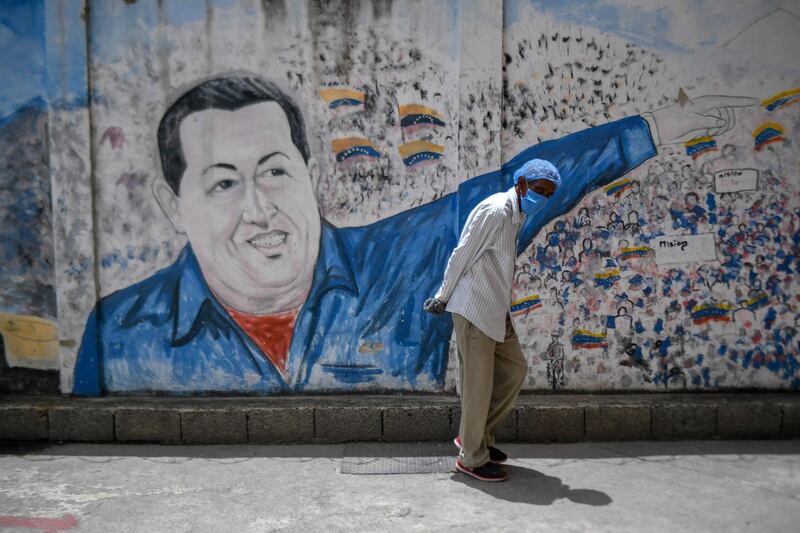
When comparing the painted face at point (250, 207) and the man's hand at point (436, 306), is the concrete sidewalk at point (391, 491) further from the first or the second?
the painted face at point (250, 207)

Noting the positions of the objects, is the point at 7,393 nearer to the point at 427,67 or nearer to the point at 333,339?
the point at 333,339

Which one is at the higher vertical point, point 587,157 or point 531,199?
point 587,157

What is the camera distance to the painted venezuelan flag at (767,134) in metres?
4.77

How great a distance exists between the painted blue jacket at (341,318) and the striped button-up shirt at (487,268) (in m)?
0.93

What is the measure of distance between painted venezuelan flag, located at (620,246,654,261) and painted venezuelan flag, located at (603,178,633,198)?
384mm

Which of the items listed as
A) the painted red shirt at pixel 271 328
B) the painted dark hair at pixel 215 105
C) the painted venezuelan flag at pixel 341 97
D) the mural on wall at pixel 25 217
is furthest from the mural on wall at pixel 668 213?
the mural on wall at pixel 25 217

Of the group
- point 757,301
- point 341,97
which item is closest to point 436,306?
point 341,97

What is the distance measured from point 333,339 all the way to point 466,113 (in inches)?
70.7

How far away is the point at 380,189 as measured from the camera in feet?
15.4

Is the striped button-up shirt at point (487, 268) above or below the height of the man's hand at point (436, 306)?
above

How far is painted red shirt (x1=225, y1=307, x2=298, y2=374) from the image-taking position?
475 cm

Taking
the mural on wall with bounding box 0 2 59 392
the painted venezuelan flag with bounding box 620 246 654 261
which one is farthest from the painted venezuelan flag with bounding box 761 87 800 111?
the mural on wall with bounding box 0 2 59 392

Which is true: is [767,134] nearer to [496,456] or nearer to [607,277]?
[607,277]

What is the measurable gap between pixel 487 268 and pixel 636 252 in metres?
1.55
